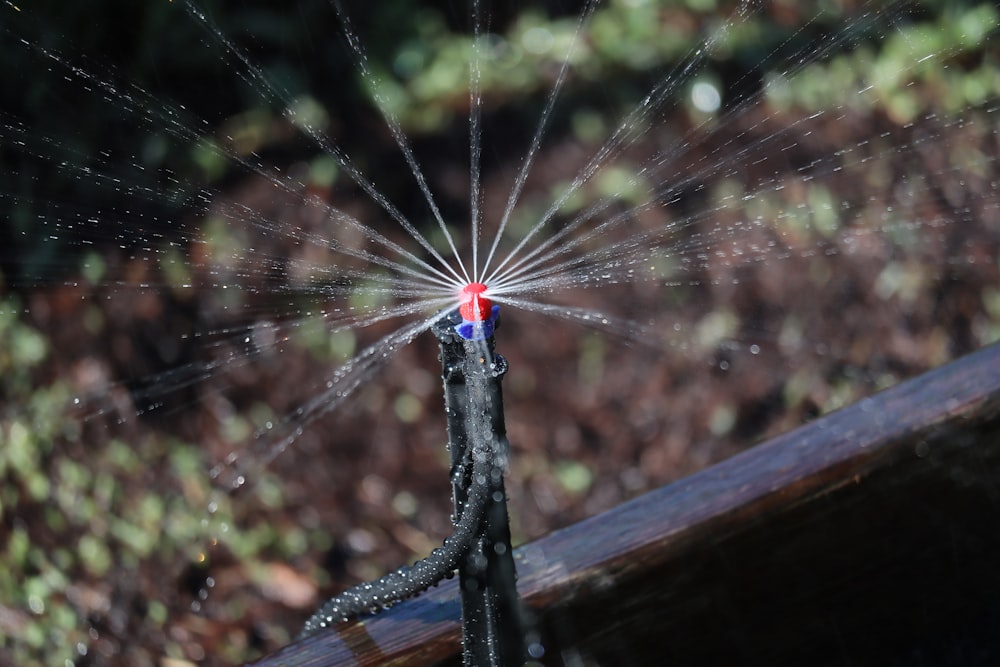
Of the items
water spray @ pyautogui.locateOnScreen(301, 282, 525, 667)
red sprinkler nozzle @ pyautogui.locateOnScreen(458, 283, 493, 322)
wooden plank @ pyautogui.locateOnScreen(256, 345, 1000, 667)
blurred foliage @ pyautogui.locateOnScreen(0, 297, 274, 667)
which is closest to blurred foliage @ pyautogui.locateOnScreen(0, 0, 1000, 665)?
blurred foliage @ pyautogui.locateOnScreen(0, 297, 274, 667)

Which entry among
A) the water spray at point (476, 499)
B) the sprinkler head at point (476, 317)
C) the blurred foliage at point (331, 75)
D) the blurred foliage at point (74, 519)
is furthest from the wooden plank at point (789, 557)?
the blurred foliage at point (331, 75)

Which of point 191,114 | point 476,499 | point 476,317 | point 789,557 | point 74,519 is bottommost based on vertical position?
point 789,557

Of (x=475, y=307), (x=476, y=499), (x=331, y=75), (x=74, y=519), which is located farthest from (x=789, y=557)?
(x=331, y=75)

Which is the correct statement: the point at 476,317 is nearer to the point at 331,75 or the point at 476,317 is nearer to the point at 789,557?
the point at 789,557

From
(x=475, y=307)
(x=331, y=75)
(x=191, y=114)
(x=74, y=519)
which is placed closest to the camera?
(x=475, y=307)

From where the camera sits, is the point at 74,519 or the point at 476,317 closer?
the point at 476,317

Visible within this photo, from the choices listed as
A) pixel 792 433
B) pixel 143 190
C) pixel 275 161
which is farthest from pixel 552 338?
pixel 792 433

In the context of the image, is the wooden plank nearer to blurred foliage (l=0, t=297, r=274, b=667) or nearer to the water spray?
the water spray
